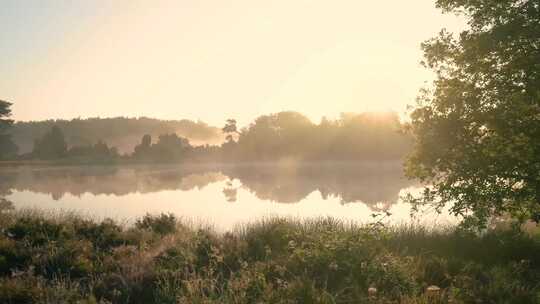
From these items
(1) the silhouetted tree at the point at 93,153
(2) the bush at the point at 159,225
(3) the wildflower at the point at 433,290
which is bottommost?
(2) the bush at the point at 159,225

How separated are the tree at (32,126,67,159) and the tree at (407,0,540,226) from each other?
11193cm

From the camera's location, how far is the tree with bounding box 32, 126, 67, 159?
10900 centimetres

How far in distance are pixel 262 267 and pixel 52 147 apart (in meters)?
114

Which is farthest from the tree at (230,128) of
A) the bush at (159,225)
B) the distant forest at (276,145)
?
the bush at (159,225)

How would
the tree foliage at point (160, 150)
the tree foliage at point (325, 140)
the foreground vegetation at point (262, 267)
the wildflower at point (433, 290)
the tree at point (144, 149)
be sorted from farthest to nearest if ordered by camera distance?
the tree foliage at point (160, 150)
the tree at point (144, 149)
the tree foliage at point (325, 140)
the foreground vegetation at point (262, 267)
the wildflower at point (433, 290)

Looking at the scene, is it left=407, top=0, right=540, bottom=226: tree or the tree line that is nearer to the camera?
left=407, top=0, right=540, bottom=226: tree

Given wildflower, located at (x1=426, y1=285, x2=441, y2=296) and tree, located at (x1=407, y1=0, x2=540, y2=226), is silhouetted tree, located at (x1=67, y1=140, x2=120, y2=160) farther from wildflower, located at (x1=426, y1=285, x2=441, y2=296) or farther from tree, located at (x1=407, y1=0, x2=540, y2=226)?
wildflower, located at (x1=426, y1=285, x2=441, y2=296)

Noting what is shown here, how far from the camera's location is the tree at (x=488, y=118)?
10.8m

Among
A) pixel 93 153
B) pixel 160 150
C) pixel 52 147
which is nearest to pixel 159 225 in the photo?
pixel 160 150

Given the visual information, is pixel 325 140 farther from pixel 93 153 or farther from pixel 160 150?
pixel 93 153

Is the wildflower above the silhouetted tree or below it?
below

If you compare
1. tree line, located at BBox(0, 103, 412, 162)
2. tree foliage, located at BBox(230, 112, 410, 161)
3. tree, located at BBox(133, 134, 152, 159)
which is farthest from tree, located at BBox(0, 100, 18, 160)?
tree foliage, located at BBox(230, 112, 410, 161)

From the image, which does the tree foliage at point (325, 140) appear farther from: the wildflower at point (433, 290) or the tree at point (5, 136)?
the wildflower at point (433, 290)

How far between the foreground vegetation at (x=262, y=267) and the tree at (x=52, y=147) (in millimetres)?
105173
